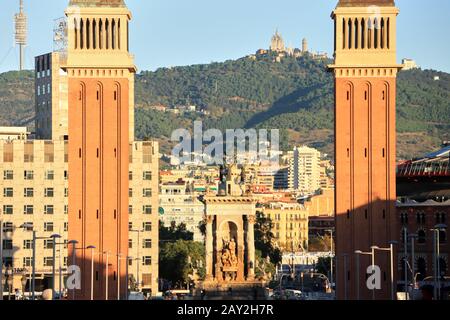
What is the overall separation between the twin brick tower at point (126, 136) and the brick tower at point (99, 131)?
73 millimetres

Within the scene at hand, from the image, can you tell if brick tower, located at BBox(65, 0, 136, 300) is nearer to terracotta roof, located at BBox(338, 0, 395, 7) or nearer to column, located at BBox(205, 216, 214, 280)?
terracotta roof, located at BBox(338, 0, 395, 7)

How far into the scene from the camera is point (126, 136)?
427 ft

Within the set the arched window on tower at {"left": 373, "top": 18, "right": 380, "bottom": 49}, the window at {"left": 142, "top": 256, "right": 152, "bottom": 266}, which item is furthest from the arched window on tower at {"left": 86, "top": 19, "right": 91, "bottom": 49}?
the window at {"left": 142, "top": 256, "right": 152, "bottom": 266}

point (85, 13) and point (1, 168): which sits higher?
point (85, 13)

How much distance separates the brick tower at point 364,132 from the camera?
12638cm

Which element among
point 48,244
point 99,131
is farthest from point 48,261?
point 99,131

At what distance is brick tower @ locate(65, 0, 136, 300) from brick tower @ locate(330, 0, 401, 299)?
51.8 ft

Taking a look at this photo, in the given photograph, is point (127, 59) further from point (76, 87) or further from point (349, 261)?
point (349, 261)

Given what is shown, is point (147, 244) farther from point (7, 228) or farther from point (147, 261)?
point (7, 228)

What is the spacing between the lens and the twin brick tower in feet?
415
